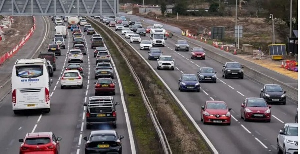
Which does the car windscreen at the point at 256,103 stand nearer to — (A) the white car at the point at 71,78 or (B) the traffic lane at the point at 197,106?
(B) the traffic lane at the point at 197,106

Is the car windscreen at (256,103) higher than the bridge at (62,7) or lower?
lower

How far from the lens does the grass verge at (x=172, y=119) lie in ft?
106

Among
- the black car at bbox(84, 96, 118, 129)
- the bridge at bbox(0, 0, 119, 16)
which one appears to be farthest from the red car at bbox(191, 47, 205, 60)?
the black car at bbox(84, 96, 118, 129)

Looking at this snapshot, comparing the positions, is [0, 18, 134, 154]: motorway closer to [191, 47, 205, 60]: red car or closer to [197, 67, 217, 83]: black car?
[197, 67, 217, 83]: black car

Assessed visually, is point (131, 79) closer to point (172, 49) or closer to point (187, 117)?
point (187, 117)

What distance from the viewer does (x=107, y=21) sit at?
152125mm

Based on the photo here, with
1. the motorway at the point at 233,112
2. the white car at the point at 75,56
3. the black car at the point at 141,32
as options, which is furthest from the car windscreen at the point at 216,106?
the black car at the point at 141,32

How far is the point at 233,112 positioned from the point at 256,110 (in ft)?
14.6

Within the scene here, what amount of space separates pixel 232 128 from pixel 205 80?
23460mm

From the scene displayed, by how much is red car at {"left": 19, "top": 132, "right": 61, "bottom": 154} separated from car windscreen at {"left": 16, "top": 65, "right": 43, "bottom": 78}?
15510 mm

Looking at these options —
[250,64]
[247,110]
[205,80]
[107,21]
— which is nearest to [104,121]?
[247,110]

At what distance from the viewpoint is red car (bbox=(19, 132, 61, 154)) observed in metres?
28.4

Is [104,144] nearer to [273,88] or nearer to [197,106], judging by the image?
[197,106]

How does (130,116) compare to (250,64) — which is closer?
(130,116)
